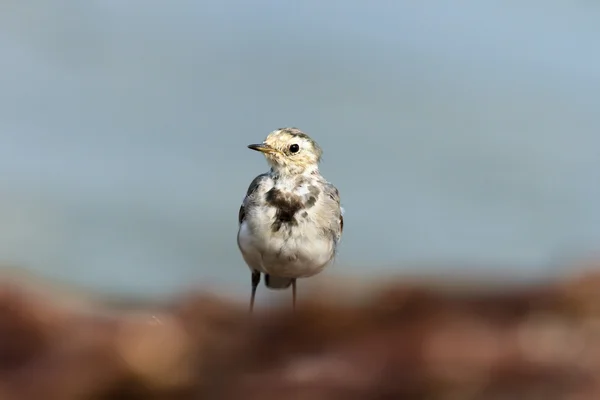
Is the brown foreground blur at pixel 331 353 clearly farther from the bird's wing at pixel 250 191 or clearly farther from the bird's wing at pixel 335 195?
the bird's wing at pixel 335 195

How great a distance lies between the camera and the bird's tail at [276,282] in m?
6.34

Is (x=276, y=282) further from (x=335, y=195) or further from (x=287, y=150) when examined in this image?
(x=287, y=150)

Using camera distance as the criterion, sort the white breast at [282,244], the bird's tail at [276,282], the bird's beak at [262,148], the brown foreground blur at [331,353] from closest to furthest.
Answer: the brown foreground blur at [331,353], the white breast at [282,244], the bird's beak at [262,148], the bird's tail at [276,282]

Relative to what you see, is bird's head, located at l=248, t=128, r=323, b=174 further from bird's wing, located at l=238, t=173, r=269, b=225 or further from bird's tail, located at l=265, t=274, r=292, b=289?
bird's tail, located at l=265, t=274, r=292, b=289

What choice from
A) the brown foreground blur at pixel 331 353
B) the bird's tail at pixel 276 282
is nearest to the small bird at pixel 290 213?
the bird's tail at pixel 276 282

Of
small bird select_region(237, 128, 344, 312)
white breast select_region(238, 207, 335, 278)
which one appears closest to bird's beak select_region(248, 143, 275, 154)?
small bird select_region(237, 128, 344, 312)

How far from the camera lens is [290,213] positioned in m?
5.47

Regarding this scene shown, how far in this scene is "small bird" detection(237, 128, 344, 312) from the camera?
5.39 metres

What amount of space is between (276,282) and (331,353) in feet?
15.0

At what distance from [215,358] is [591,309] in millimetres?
771

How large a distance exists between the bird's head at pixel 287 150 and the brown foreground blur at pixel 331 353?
12.2ft

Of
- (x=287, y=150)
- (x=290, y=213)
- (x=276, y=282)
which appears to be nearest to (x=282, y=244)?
(x=290, y=213)

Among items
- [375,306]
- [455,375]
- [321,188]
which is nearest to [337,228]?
[321,188]

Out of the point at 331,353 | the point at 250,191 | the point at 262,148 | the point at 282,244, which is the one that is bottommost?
the point at 331,353
